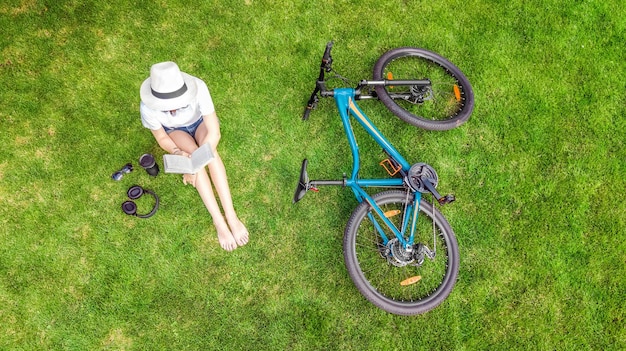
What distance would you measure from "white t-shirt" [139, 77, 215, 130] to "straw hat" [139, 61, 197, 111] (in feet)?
0.47

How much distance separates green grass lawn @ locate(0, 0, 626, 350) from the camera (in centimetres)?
459

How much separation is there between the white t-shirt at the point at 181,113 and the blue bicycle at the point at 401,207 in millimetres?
1203

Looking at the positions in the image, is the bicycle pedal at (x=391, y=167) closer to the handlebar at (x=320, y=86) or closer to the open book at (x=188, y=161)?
the handlebar at (x=320, y=86)

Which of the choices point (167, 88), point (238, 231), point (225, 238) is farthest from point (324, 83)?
point (225, 238)

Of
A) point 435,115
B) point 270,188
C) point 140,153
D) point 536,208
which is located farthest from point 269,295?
point 536,208

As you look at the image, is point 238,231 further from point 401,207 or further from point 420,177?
point 420,177

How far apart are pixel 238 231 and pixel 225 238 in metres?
0.17

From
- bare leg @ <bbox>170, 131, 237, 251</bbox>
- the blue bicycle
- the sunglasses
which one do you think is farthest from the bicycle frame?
the sunglasses

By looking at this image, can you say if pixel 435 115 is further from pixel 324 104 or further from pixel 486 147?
pixel 324 104

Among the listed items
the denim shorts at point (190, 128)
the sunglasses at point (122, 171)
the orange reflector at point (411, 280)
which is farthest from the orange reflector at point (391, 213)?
the sunglasses at point (122, 171)

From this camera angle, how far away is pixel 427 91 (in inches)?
197

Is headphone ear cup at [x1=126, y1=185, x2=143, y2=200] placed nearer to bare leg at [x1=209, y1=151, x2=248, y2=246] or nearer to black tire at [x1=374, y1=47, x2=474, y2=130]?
bare leg at [x1=209, y1=151, x2=248, y2=246]

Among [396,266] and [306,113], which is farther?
[306,113]

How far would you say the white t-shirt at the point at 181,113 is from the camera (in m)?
4.00
